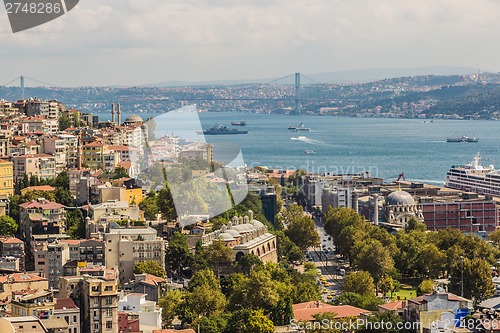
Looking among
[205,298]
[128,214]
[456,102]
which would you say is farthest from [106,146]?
[456,102]

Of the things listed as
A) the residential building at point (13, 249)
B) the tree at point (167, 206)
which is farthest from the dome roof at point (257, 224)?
the residential building at point (13, 249)

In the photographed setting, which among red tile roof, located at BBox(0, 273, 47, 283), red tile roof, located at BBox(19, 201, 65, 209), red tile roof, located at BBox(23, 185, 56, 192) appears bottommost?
red tile roof, located at BBox(0, 273, 47, 283)

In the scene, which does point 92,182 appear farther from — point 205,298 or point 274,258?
point 205,298

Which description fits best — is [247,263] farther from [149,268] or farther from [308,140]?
[308,140]

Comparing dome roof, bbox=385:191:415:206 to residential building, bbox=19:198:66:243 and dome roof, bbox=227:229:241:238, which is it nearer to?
dome roof, bbox=227:229:241:238

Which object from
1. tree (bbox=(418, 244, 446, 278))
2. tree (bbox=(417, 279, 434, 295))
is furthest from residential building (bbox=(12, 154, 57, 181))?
tree (bbox=(417, 279, 434, 295))

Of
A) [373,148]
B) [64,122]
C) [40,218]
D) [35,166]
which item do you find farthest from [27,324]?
[373,148]
